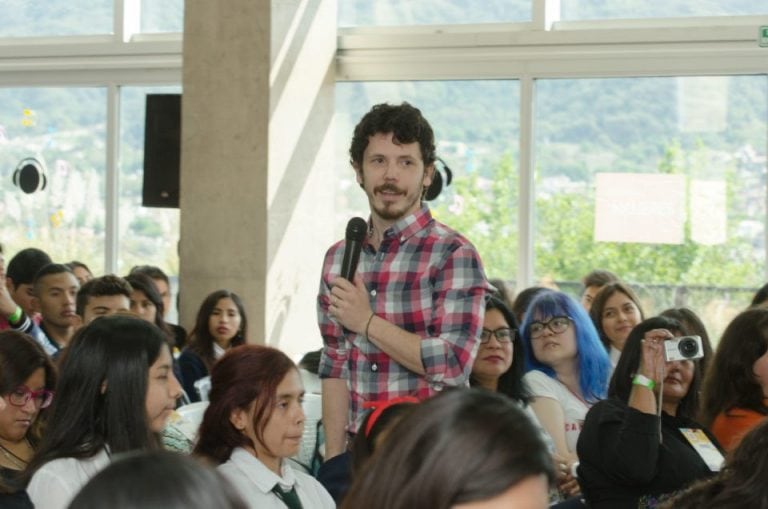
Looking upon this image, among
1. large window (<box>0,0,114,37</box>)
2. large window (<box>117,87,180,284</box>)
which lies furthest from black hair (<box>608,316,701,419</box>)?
large window (<box>0,0,114,37</box>)

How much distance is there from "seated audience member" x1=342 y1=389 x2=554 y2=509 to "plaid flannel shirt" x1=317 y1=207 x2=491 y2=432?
1729 mm

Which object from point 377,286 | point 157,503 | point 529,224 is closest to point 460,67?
point 529,224

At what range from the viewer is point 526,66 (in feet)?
25.4

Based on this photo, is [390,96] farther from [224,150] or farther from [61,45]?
[61,45]

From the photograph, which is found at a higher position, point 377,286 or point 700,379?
point 377,286

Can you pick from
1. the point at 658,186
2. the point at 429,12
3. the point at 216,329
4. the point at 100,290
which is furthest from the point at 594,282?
the point at 100,290

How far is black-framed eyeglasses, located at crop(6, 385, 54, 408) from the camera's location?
11.5 feet

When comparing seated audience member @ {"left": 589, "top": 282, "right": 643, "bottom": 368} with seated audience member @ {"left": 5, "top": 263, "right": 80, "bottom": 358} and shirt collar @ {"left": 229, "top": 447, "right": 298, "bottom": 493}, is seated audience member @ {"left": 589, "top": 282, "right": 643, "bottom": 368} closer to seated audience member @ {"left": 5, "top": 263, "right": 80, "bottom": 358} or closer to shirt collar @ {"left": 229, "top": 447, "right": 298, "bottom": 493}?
seated audience member @ {"left": 5, "top": 263, "right": 80, "bottom": 358}

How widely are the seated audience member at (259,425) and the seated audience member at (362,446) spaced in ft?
0.36

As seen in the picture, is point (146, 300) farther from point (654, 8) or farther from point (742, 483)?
point (742, 483)

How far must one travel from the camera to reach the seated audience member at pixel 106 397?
279 centimetres

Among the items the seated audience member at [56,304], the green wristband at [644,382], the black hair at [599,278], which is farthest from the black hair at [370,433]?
the black hair at [599,278]

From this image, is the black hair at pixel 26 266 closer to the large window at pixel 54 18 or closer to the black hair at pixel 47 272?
the black hair at pixel 47 272

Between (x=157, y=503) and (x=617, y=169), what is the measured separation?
6881mm
